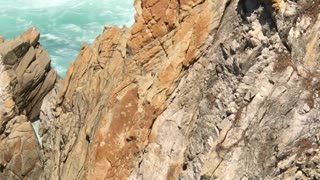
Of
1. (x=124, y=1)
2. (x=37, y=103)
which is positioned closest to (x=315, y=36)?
(x=37, y=103)

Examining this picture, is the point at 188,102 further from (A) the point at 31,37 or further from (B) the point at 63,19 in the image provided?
(B) the point at 63,19

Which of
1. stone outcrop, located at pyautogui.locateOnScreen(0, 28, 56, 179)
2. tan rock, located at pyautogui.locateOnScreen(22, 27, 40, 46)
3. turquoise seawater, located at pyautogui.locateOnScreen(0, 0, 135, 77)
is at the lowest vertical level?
turquoise seawater, located at pyautogui.locateOnScreen(0, 0, 135, 77)

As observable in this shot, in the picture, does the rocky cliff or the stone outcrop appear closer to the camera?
the rocky cliff

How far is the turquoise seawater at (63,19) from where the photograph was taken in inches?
2123

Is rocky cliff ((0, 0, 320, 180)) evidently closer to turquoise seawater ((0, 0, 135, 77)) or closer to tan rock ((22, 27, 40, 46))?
tan rock ((22, 27, 40, 46))

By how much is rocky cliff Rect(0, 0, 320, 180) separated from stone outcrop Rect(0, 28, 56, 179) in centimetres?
8

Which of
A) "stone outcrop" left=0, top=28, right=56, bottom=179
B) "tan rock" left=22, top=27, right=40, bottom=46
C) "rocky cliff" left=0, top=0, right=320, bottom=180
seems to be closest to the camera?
"rocky cliff" left=0, top=0, right=320, bottom=180

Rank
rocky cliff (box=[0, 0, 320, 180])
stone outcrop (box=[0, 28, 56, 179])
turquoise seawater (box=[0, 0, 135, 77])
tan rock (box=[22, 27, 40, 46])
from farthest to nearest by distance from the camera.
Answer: turquoise seawater (box=[0, 0, 135, 77]) → tan rock (box=[22, 27, 40, 46]) → stone outcrop (box=[0, 28, 56, 179]) → rocky cliff (box=[0, 0, 320, 180])

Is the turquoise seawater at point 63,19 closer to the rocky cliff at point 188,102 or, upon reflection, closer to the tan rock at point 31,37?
the tan rock at point 31,37

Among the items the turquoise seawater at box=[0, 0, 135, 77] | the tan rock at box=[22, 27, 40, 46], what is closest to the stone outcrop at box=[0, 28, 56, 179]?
the tan rock at box=[22, 27, 40, 46]

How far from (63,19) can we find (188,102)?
143 feet

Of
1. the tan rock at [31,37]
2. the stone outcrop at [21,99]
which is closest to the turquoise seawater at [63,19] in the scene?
the tan rock at [31,37]

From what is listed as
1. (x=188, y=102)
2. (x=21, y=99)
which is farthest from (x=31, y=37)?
(x=188, y=102)

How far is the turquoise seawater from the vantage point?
5393 cm
